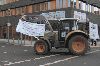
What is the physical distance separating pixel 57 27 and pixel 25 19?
3121mm

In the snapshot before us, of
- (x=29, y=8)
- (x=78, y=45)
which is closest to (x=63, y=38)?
(x=78, y=45)

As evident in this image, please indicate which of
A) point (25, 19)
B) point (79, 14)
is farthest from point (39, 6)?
point (25, 19)

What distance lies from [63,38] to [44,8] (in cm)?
3170

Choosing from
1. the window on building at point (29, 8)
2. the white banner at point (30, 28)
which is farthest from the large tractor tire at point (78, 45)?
the window on building at point (29, 8)

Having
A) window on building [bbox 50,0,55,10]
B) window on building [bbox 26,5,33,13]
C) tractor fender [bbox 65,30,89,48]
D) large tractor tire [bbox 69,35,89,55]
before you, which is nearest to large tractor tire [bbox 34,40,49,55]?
tractor fender [bbox 65,30,89,48]

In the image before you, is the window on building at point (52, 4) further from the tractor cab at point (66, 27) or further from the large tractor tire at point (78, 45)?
the large tractor tire at point (78, 45)

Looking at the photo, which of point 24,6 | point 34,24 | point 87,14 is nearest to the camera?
point 34,24

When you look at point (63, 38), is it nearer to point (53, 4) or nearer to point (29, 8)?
point (53, 4)

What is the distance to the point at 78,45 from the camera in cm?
2323

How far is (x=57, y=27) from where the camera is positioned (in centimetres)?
2431

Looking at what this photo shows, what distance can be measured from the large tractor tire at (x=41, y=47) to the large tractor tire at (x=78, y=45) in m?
1.86

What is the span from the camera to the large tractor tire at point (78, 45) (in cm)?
2300

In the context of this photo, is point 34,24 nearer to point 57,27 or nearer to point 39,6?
point 57,27

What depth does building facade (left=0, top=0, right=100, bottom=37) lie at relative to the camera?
50.3 m
